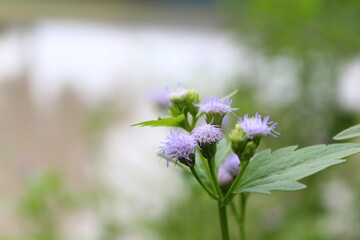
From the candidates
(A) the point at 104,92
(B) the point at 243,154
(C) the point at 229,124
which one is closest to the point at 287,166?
(B) the point at 243,154

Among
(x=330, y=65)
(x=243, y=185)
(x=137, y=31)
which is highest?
(x=137, y=31)

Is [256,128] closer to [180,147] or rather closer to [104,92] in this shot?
[180,147]

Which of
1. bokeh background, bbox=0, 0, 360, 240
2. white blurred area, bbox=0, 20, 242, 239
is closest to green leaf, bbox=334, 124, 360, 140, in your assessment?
bokeh background, bbox=0, 0, 360, 240

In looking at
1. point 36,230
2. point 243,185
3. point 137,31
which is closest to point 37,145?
point 36,230

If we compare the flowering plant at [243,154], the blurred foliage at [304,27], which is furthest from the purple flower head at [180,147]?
the blurred foliage at [304,27]

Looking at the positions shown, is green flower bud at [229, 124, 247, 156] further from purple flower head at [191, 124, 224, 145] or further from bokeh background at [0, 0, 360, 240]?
bokeh background at [0, 0, 360, 240]

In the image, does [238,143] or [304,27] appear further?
[304,27]

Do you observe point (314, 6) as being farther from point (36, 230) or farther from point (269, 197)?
point (36, 230)
